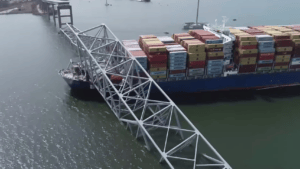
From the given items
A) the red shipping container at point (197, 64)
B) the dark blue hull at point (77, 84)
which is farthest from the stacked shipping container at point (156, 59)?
the dark blue hull at point (77, 84)

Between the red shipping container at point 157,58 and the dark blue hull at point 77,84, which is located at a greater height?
the red shipping container at point 157,58

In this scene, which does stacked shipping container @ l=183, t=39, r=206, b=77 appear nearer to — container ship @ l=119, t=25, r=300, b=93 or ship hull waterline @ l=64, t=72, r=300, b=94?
container ship @ l=119, t=25, r=300, b=93

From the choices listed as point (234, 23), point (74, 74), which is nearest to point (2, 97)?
point (74, 74)

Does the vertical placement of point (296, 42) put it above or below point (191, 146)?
above

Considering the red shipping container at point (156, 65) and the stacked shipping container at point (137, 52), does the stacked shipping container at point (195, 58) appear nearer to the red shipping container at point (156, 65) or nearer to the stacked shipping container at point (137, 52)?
the red shipping container at point (156, 65)

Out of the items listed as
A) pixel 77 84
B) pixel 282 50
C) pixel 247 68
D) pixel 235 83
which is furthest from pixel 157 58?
pixel 282 50

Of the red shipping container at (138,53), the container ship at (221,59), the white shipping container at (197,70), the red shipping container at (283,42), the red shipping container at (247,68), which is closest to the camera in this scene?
the red shipping container at (138,53)

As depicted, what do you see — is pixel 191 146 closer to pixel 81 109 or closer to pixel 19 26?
pixel 81 109

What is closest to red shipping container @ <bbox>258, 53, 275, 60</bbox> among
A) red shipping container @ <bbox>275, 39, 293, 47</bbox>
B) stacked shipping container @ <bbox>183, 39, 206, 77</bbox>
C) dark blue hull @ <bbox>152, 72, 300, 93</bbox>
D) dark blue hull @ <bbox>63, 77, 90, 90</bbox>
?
red shipping container @ <bbox>275, 39, 293, 47</bbox>
